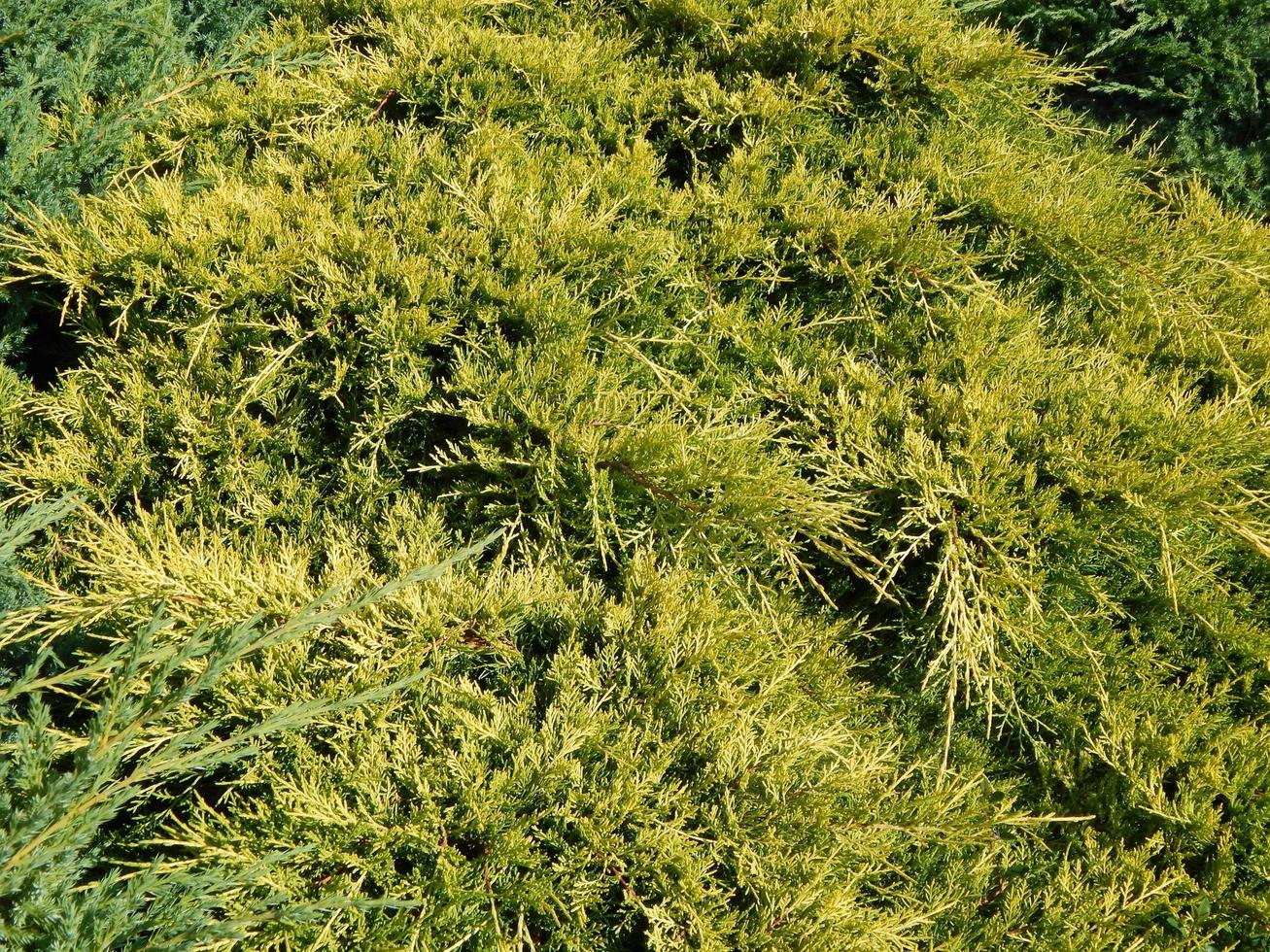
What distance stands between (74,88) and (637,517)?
2.35 m

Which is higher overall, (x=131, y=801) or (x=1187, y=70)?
(x=1187, y=70)

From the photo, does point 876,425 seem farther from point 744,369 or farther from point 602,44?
point 602,44

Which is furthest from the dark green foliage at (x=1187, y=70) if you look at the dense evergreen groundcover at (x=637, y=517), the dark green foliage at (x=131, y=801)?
the dark green foliage at (x=131, y=801)

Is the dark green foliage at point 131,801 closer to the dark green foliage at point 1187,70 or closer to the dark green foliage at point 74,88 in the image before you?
the dark green foliage at point 74,88

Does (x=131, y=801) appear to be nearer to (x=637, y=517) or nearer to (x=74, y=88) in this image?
(x=637, y=517)

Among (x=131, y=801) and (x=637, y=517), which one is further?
(x=637, y=517)

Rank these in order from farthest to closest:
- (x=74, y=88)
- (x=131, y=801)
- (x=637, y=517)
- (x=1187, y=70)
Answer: (x=1187, y=70) → (x=74, y=88) → (x=637, y=517) → (x=131, y=801)

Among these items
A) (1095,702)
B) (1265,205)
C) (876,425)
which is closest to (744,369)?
(876,425)

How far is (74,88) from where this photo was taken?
309 centimetres

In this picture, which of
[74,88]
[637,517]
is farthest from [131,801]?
[74,88]

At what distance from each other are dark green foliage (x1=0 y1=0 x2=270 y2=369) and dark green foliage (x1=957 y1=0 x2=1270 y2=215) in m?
3.25

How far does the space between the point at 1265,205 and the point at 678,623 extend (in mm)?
3342

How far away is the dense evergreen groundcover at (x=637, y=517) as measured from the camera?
80.4 inches

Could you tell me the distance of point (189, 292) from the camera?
8.89 feet
